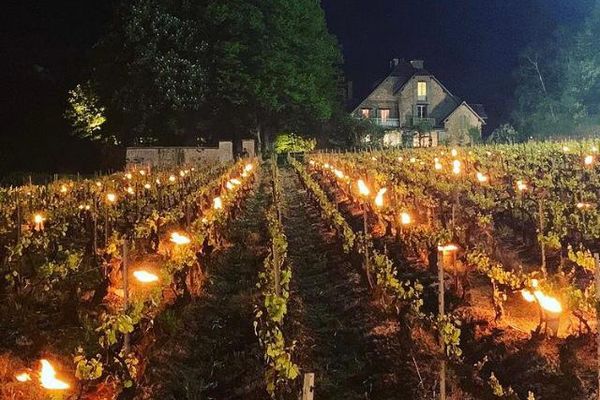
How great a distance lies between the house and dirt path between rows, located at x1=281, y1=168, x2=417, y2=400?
41641mm

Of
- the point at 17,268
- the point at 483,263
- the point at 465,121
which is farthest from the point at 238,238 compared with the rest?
the point at 465,121

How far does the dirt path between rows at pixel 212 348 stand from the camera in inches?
266

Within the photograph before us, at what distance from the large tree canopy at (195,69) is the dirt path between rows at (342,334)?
2522cm

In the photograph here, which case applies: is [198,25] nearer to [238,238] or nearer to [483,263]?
[238,238]

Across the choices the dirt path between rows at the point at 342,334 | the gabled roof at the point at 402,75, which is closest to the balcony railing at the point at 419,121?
the gabled roof at the point at 402,75

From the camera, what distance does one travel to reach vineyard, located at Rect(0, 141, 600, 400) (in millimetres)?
6477

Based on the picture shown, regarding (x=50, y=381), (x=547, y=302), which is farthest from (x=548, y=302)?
(x=50, y=381)

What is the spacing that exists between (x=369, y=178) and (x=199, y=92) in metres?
18.8

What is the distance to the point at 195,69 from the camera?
35344mm

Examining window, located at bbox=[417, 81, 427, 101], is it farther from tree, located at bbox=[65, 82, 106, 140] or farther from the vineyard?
the vineyard

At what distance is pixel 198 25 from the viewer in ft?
121

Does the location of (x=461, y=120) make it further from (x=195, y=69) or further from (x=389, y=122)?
(x=195, y=69)

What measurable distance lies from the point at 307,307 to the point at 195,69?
2797cm

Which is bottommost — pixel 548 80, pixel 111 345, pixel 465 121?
pixel 111 345
